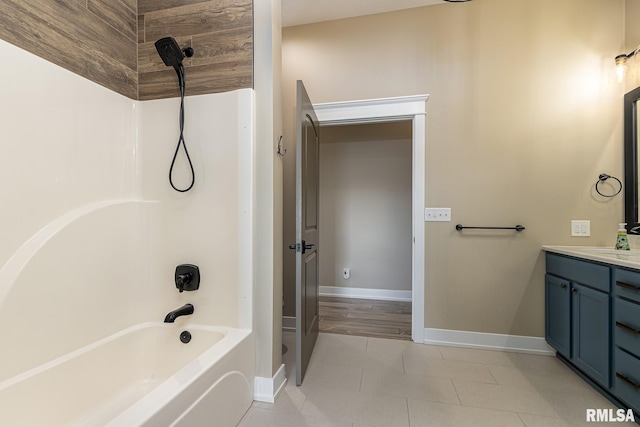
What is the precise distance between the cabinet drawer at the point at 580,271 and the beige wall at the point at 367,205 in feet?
5.64

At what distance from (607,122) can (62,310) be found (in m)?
3.82

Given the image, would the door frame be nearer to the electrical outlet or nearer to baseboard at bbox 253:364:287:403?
the electrical outlet

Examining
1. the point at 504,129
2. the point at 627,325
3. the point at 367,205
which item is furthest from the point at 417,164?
the point at 627,325

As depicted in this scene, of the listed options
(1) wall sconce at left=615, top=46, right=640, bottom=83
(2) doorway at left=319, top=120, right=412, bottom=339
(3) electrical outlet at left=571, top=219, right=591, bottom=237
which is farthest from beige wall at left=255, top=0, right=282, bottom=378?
(1) wall sconce at left=615, top=46, right=640, bottom=83

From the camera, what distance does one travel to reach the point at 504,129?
7.54 ft

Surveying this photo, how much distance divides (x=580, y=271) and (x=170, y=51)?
2982mm

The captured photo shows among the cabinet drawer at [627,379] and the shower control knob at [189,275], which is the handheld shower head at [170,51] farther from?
the cabinet drawer at [627,379]

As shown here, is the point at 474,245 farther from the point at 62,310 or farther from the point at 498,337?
the point at 62,310

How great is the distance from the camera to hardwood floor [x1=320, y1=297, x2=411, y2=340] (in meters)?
2.69

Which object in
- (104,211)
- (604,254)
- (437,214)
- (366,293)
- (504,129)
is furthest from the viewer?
(366,293)

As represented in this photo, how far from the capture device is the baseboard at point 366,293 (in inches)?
146

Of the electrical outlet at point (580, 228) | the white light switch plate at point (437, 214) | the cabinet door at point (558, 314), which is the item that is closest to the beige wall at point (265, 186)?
the white light switch plate at point (437, 214)

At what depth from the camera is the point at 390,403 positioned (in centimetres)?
164

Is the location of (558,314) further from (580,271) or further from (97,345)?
(97,345)
